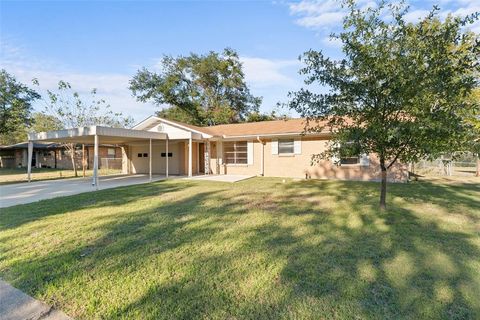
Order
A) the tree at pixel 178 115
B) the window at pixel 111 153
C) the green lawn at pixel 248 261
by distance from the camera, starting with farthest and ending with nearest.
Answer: the tree at pixel 178 115
the window at pixel 111 153
the green lawn at pixel 248 261

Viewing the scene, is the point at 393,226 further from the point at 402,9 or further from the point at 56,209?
the point at 56,209

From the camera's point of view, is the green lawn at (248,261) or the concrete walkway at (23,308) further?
the green lawn at (248,261)

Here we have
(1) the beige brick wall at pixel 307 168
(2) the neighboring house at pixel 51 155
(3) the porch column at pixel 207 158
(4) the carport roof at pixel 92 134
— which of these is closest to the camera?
(4) the carport roof at pixel 92 134

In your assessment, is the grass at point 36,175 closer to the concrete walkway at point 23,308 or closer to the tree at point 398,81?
the concrete walkway at point 23,308

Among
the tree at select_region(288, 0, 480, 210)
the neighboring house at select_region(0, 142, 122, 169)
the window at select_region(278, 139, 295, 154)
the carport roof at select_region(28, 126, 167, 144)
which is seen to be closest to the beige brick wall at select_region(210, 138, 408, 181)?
the window at select_region(278, 139, 295, 154)

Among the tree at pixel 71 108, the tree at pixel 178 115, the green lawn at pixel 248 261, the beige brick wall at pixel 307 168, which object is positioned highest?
the tree at pixel 178 115

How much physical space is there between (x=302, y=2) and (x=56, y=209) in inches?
414

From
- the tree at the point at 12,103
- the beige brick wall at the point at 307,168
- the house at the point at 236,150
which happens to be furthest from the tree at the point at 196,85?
the beige brick wall at the point at 307,168

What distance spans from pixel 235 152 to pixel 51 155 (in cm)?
2405

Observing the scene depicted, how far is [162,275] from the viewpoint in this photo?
10.6ft

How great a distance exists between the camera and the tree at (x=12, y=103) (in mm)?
23578

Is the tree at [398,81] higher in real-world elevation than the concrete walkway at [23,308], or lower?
higher

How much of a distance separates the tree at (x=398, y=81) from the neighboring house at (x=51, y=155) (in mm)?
24197

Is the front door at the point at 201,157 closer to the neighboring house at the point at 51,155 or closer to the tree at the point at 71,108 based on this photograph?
the tree at the point at 71,108
